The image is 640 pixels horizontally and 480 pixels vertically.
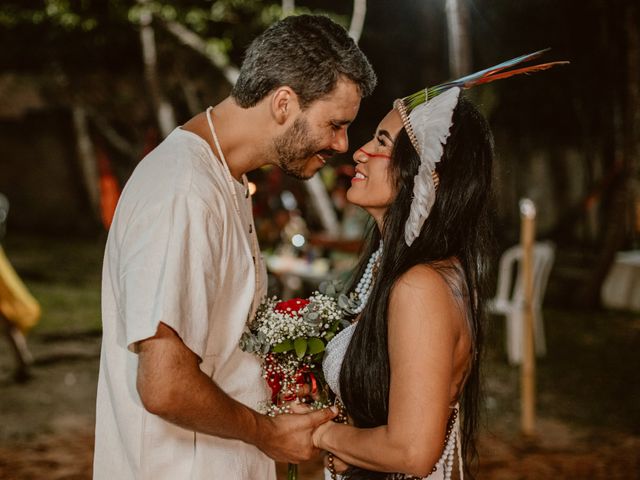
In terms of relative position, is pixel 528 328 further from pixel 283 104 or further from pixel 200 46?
pixel 200 46

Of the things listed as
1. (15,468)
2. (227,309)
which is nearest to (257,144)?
(227,309)

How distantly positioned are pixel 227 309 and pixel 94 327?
808 cm

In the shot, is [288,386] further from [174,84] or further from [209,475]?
[174,84]

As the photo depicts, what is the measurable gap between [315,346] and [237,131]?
0.75 m

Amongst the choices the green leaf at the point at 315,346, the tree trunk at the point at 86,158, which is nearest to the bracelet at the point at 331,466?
the green leaf at the point at 315,346

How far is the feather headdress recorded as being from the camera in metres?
2.25

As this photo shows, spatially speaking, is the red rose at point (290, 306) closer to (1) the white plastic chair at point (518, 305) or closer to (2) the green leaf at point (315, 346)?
(2) the green leaf at point (315, 346)

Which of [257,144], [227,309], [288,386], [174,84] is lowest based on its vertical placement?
[288,386]

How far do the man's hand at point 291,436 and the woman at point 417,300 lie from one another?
0.16 ft

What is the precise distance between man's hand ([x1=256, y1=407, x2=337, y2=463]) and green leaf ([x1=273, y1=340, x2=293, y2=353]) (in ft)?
0.67

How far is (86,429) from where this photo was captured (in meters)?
6.29

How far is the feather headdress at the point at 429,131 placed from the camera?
2248 millimetres

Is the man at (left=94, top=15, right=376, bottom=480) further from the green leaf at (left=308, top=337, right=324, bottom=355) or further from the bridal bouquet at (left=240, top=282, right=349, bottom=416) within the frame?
the green leaf at (left=308, top=337, right=324, bottom=355)

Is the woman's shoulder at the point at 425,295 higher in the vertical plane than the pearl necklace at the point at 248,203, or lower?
lower
